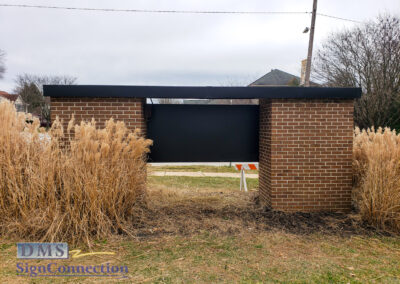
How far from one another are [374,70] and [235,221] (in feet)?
64.5

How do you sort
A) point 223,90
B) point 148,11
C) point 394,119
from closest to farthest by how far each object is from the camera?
point 223,90, point 148,11, point 394,119

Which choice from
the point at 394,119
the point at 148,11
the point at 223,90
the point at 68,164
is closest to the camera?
the point at 68,164

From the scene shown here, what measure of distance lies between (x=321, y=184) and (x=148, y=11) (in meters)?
12.1

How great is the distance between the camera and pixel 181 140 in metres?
7.23

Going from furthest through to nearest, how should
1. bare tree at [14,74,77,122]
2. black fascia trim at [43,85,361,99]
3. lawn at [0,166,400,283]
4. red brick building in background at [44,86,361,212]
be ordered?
bare tree at [14,74,77,122]
red brick building in background at [44,86,361,212]
black fascia trim at [43,85,361,99]
lawn at [0,166,400,283]

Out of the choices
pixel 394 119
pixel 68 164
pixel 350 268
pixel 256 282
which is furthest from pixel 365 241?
pixel 394 119

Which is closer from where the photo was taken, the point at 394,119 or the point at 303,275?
the point at 303,275

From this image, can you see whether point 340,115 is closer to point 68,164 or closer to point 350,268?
point 350,268

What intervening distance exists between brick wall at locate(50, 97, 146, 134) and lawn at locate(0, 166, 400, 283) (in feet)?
5.84

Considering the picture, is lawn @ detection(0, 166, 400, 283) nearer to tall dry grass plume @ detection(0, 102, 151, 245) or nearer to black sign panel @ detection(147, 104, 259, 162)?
tall dry grass plume @ detection(0, 102, 151, 245)

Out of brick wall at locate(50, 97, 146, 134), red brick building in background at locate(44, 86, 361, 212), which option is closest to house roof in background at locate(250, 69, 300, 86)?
red brick building in background at locate(44, 86, 361, 212)

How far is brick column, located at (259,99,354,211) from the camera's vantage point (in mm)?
6477

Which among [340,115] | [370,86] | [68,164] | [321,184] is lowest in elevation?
[321,184]

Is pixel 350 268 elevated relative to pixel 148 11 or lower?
lower
